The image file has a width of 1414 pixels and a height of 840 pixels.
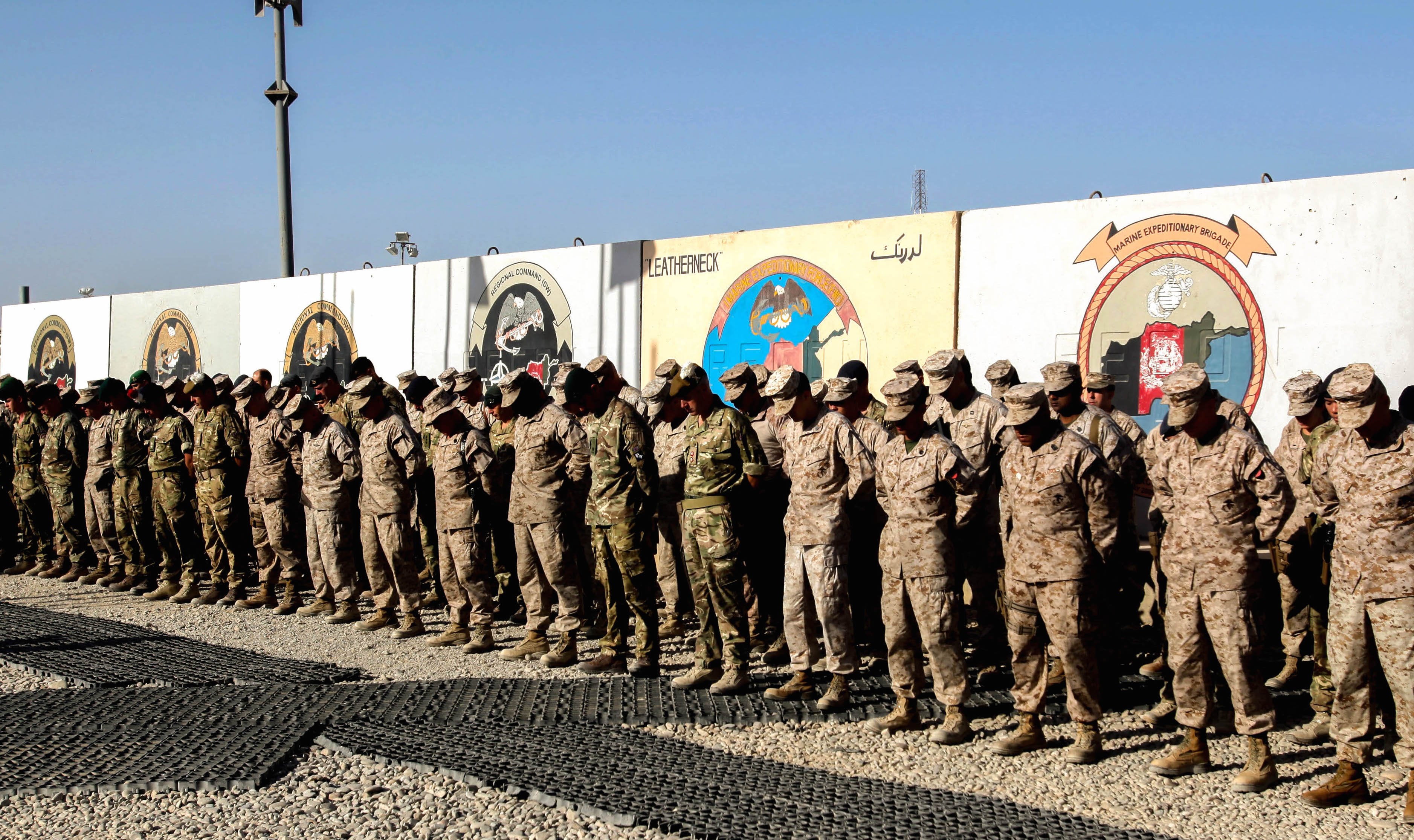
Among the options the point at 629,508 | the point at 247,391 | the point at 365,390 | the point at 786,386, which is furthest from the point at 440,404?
the point at 786,386

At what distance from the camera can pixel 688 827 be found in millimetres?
4289

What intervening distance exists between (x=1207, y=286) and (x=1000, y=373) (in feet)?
6.61

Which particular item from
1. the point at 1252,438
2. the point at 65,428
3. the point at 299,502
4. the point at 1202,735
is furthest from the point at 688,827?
the point at 65,428

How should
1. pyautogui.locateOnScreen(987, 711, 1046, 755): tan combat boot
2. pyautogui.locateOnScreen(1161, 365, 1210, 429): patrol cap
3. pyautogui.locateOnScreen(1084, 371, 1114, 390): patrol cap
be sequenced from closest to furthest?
1. pyautogui.locateOnScreen(1161, 365, 1210, 429): patrol cap
2. pyautogui.locateOnScreen(987, 711, 1046, 755): tan combat boot
3. pyautogui.locateOnScreen(1084, 371, 1114, 390): patrol cap

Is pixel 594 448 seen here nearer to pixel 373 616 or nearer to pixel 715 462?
pixel 715 462

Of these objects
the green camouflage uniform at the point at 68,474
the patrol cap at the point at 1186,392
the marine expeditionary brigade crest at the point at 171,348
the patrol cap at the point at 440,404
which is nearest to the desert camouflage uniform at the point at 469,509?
the patrol cap at the point at 440,404

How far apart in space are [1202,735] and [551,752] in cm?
280

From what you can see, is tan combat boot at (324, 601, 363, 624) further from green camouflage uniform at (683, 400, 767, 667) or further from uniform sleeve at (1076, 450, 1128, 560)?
uniform sleeve at (1076, 450, 1128, 560)

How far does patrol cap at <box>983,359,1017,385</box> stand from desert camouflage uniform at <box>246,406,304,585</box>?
5.44 metres

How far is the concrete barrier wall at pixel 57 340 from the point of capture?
1980cm

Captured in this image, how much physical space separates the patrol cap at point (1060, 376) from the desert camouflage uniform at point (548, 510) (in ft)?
9.27

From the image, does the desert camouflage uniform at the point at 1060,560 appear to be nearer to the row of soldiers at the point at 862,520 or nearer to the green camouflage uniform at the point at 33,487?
the row of soldiers at the point at 862,520

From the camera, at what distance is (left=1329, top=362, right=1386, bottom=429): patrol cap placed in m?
4.57

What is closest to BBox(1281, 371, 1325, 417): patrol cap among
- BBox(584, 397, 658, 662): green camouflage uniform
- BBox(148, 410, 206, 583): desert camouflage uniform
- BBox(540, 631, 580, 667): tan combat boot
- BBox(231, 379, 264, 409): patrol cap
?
BBox(584, 397, 658, 662): green camouflage uniform
